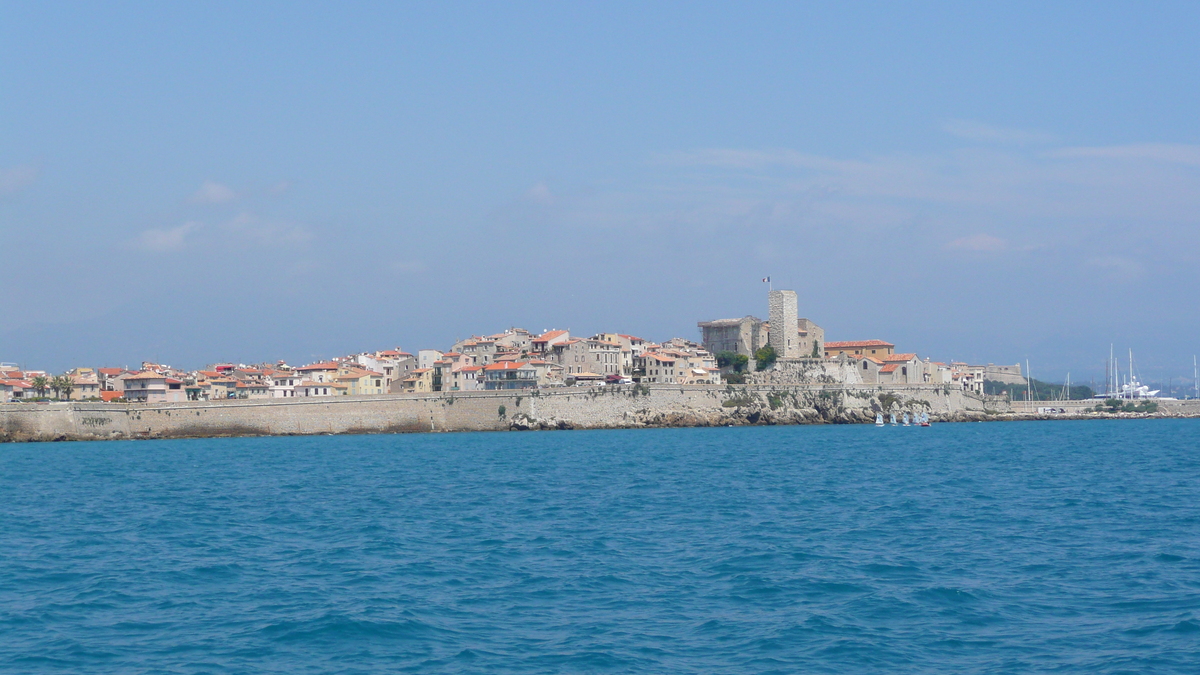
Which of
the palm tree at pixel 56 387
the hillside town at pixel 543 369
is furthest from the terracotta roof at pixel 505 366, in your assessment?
the palm tree at pixel 56 387

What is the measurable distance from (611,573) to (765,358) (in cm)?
6529

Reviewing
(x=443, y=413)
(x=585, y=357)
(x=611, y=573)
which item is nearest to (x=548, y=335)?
(x=585, y=357)

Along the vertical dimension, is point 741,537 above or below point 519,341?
below

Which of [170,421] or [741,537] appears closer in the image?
[741,537]

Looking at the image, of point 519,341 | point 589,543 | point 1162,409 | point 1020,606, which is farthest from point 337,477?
point 1162,409

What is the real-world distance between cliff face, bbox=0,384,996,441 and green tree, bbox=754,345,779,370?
298 inches

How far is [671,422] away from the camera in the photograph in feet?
220

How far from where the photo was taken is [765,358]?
79.2 meters

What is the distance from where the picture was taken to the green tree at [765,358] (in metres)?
78.9

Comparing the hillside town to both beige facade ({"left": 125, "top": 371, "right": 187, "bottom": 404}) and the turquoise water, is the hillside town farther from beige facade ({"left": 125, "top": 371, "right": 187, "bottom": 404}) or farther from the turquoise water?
the turquoise water

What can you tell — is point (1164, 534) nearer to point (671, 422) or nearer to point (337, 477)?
point (337, 477)

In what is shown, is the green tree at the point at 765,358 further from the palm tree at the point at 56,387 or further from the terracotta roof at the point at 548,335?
the palm tree at the point at 56,387

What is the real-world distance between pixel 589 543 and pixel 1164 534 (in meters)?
8.49

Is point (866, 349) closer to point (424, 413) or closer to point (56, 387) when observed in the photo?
point (424, 413)
